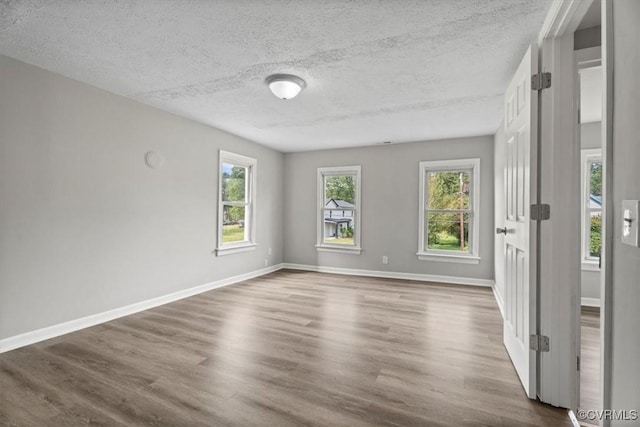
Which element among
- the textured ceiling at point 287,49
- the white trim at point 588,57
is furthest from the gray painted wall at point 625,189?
the textured ceiling at point 287,49

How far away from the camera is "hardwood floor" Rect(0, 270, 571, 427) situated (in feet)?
5.74

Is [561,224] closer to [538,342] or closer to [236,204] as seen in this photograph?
[538,342]

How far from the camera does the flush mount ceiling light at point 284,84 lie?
2832 mm

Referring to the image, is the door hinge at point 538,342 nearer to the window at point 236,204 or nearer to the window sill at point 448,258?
the window sill at point 448,258

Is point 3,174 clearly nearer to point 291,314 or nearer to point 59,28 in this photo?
point 59,28

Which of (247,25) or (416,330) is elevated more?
(247,25)

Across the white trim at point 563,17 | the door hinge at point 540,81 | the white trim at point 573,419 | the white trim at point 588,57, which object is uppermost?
the white trim at point 563,17

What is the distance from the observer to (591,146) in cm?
400

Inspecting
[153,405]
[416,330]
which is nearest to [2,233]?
[153,405]

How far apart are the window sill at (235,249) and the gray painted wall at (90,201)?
0.22m

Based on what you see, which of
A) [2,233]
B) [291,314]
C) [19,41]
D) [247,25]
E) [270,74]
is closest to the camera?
[247,25]

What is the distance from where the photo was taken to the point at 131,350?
254 centimetres

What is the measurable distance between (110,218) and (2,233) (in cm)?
86

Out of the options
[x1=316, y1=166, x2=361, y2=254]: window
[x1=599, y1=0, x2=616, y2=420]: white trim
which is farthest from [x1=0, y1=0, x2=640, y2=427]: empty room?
[x1=316, y1=166, x2=361, y2=254]: window
